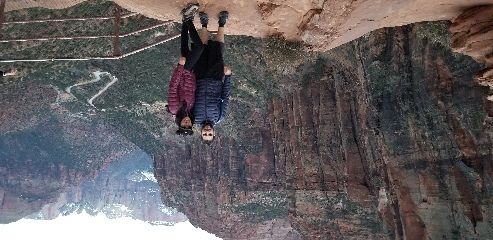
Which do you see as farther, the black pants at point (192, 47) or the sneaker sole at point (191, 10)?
the black pants at point (192, 47)

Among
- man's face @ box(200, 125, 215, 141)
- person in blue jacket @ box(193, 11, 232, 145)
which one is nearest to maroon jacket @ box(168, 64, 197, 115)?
person in blue jacket @ box(193, 11, 232, 145)

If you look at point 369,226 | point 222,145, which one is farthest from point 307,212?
point 222,145

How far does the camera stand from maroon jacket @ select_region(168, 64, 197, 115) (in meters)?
5.12

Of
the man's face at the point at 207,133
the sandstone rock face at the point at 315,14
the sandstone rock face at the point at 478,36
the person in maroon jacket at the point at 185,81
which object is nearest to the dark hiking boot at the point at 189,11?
the person in maroon jacket at the point at 185,81

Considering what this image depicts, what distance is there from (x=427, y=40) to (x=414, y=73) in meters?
0.85

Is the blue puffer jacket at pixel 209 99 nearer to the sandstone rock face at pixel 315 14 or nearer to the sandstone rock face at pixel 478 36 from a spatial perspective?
the sandstone rock face at pixel 315 14

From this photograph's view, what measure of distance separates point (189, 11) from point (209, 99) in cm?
120

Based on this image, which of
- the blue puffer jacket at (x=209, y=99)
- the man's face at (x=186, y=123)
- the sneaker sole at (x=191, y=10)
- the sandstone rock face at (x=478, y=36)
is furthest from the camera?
the blue puffer jacket at (x=209, y=99)

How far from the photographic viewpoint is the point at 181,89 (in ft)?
17.3

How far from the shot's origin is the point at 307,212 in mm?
13070

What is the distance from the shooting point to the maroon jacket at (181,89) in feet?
16.8

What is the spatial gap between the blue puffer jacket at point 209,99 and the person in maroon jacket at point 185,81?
0.27 feet

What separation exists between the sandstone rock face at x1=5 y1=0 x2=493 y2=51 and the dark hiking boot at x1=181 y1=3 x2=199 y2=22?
159 millimetres

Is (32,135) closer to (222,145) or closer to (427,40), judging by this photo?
(222,145)
